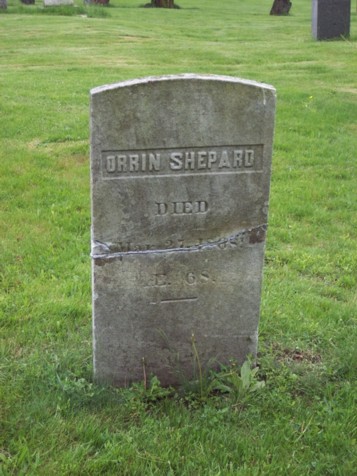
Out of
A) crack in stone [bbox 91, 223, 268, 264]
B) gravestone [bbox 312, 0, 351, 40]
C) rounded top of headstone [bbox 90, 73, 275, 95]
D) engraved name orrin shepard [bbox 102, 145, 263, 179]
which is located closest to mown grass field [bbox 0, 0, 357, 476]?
crack in stone [bbox 91, 223, 268, 264]

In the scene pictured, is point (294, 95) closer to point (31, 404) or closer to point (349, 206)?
point (349, 206)

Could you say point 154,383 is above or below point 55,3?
below

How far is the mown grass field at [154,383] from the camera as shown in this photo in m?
3.21

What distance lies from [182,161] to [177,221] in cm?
33

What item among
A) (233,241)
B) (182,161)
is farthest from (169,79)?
(233,241)

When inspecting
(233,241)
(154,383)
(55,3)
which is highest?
(55,3)

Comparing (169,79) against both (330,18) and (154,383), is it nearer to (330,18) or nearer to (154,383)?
(154,383)

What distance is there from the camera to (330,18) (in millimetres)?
18484

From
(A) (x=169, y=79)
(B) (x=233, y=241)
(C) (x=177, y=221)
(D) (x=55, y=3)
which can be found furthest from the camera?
(D) (x=55, y=3)

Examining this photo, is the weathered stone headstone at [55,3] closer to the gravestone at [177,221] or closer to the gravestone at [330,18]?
the gravestone at [330,18]

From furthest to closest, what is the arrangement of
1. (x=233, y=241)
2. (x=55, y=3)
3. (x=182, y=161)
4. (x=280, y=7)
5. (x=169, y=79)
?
(x=280, y=7) < (x=55, y=3) < (x=233, y=241) < (x=182, y=161) < (x=169, y=79)

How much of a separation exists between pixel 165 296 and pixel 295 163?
16.6 ft

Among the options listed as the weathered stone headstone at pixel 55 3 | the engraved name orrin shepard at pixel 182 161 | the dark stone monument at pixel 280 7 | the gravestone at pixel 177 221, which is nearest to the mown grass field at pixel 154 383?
the gravestone at pixel 177 221

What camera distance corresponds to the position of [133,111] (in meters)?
3.21
